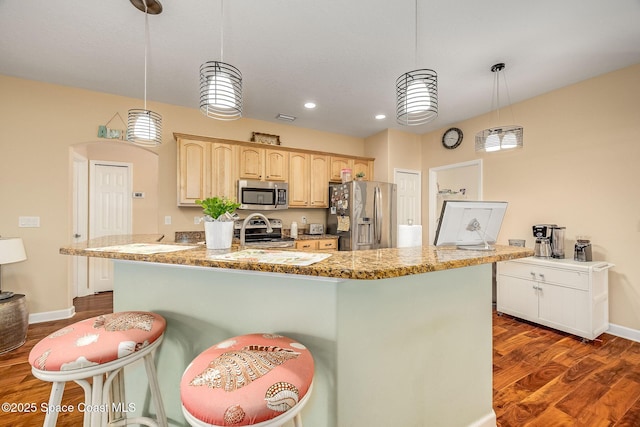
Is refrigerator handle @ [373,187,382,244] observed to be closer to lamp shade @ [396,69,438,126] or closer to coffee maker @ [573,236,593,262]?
coffee maker @ [573,236,593,262]

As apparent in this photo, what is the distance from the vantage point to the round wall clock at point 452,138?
442 cm

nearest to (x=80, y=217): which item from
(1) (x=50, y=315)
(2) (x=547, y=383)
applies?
(1) (x=50, y=315)

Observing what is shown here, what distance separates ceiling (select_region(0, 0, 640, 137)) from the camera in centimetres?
203

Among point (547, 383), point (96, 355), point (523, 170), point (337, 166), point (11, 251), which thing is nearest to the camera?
point (96, 355)

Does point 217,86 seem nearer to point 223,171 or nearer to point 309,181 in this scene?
point 223,171

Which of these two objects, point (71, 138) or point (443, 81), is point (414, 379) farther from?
point (71, 138)

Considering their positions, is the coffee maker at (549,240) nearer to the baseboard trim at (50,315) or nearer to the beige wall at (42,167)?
the beige wall at (42,167)

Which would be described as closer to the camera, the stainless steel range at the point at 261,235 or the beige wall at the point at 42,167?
the beige wall at the point at 42,167

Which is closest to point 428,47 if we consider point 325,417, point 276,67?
point 276,67

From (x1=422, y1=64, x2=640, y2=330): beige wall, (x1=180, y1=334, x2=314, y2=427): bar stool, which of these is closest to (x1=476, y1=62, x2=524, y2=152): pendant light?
(x1=422, y1=64, x2=640, y2=330): beige wall

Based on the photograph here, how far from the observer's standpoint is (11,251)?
273 centimetres

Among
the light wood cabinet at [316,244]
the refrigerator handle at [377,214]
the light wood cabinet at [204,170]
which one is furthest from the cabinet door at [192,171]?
the refrigerator handle at [377,214]

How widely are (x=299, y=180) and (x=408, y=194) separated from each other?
6.69 ft

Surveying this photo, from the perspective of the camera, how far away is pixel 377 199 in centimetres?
446
